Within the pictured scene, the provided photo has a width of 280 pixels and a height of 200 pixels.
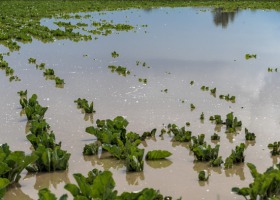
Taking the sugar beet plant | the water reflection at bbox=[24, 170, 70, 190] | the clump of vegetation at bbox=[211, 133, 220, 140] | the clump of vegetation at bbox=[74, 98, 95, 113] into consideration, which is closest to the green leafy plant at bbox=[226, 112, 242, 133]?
the clump of vegetation at bbox=[211, 133, 220, 140]

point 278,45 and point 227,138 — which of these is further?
point 278,45

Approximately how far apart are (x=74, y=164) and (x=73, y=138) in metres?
1.44

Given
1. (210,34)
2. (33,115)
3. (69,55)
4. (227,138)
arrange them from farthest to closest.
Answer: (210,34) < (69,55) < (33,115) < (227,138)

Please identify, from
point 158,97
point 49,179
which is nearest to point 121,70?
point 158,97

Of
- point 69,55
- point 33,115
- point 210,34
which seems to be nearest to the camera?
point 33,115

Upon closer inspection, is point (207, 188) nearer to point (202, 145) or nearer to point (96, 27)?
point (202, 145)

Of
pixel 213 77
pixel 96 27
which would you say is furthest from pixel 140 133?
pixel 96 27

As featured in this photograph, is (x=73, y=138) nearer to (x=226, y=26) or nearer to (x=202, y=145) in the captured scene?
(x=202, y=145)

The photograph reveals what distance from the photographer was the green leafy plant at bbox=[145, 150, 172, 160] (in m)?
8.72

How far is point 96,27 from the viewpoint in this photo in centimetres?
2986

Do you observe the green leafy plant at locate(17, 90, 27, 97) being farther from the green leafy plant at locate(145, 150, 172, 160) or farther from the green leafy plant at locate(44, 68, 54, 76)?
the green leafy plant at locate(145, 150, 172, 160)

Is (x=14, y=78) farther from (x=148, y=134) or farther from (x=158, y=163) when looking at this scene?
(x=158, y=163)

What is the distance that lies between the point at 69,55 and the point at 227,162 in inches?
499

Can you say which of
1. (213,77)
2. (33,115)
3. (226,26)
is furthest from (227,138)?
(226,26)
